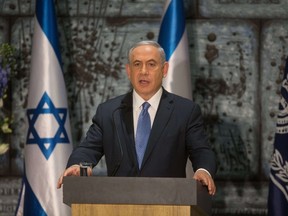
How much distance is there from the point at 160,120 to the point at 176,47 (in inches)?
73.8

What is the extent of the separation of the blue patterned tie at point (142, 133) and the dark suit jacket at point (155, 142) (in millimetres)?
35

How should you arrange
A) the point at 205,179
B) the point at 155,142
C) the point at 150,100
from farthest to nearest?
the point at 150,100
the point at 155,142
the point at 205,179

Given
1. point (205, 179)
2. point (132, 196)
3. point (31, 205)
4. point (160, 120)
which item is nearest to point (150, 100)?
point (160, 120)

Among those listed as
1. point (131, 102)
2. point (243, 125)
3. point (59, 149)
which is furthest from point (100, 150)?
point (243, 125)

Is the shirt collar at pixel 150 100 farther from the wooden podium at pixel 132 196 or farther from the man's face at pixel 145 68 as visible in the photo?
the wooden podium at pixel 132 196

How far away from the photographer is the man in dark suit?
139 inches

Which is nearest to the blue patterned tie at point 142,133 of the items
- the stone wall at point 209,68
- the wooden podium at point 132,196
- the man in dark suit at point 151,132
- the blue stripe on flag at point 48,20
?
the man in dark suit at point 151,132

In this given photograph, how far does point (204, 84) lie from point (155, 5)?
2.54 feet

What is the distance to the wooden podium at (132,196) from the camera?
9.67 ft

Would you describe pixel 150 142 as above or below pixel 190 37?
below

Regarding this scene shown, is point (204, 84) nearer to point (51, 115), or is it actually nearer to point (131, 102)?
point (51, 115)

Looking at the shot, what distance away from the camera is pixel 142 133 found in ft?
11.8

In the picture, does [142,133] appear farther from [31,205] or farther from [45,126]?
[31,205]

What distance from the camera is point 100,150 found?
146 inches
